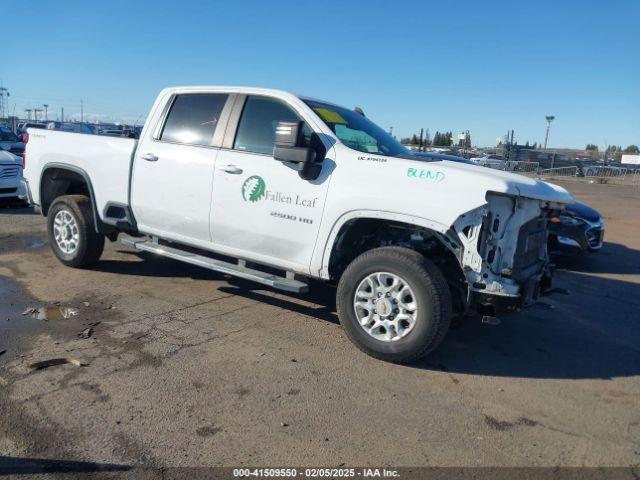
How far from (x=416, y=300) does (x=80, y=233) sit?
13.7 feet

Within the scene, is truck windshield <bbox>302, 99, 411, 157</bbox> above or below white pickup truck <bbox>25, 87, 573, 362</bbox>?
above

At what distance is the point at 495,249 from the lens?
3.89m

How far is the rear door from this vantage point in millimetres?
5160

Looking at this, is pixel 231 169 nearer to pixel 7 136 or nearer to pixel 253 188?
pixel 253 188

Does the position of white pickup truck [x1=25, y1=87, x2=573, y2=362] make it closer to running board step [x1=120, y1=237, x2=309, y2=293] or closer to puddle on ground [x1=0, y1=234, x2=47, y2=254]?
running board step [x1=120, y1=237, x2=309, y2=293]

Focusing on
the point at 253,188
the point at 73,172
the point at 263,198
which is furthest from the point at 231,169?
the point at 73,172

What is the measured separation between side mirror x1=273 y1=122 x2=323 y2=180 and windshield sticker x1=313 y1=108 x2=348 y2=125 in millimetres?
468

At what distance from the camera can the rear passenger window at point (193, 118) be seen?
5281 mm

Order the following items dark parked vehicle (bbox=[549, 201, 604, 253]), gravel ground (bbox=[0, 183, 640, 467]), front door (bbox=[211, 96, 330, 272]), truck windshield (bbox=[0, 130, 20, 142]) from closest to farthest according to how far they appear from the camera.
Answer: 1. gravel ground (bbox=[0, 183, 640, 467])
2. front door (bbox=[211, 96, 330, 272])
3. dark parked vehicle (bbox=[549, 201, 604, 253])
4. truck windshield (bbox=[0, 130, 20, 142])

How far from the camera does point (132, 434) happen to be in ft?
10.1

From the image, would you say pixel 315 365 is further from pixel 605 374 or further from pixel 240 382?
pixel 605 374

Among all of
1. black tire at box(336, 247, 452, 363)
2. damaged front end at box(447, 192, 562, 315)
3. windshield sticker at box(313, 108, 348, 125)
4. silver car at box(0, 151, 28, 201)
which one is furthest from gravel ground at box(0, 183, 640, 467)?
silver car at box(0, 151, 28, 201)

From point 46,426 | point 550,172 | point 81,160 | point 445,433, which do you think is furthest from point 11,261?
point 550,172

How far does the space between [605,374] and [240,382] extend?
296 centimetres
